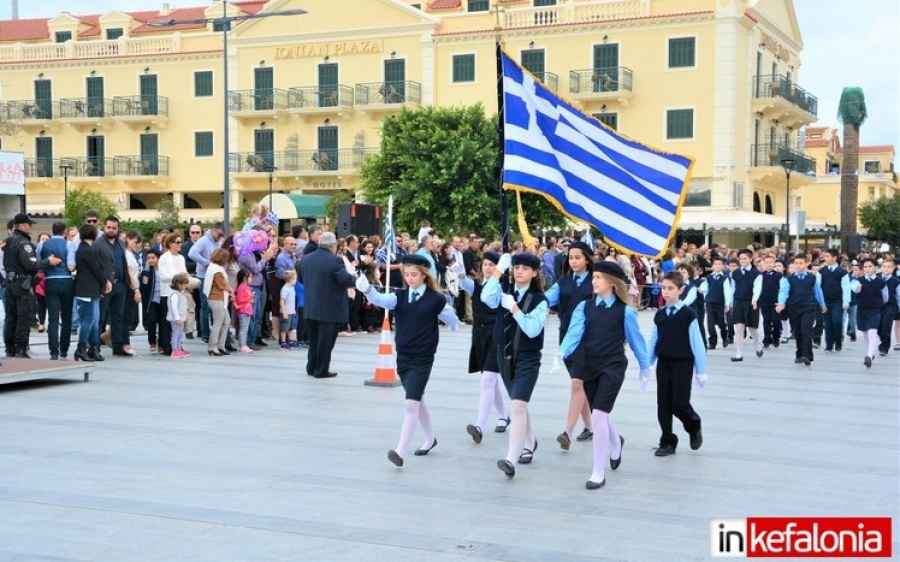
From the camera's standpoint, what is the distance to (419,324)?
8.62 m

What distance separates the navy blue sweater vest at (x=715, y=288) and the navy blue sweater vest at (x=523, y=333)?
35.3ft

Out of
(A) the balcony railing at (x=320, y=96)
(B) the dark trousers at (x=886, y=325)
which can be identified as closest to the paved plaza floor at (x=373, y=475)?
(B) the dark trousers at (x=886, y=325)

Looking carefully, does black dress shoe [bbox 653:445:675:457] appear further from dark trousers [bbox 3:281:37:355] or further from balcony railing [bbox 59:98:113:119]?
balcony railing [bbox 59:98:113:119]

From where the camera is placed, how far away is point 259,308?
17094mm

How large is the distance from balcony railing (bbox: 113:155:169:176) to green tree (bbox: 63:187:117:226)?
3.52m

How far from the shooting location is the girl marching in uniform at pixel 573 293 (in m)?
9.07

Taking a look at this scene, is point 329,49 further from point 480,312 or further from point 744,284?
point 480,312

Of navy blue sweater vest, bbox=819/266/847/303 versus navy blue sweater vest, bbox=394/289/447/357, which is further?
navy blue sweater vest, bbox=819/266/847/303

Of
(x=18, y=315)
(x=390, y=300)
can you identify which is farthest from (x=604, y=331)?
(x=18, y=315)

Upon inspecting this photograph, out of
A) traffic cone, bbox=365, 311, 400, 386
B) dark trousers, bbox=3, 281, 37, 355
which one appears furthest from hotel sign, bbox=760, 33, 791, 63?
dark trousers, bbox=3, 281, 37, 355

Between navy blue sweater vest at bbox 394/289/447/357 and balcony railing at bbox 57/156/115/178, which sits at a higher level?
balcony railing at bbox 57/156/115/178

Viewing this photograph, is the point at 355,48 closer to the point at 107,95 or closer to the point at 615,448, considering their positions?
the point at 107,95

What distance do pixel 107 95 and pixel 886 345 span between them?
142 feet

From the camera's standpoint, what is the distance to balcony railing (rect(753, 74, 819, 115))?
45.6 meters
